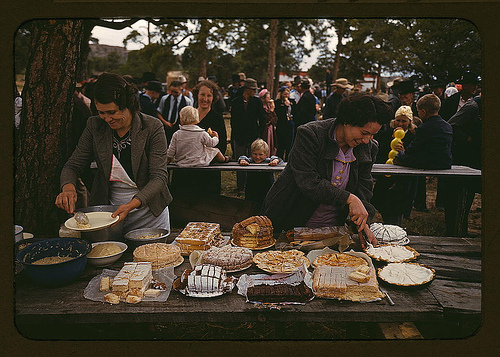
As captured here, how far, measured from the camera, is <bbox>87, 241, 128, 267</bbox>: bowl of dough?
2.10 metres

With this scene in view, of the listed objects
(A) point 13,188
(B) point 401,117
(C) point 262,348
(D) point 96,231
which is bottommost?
(C) point 262,348

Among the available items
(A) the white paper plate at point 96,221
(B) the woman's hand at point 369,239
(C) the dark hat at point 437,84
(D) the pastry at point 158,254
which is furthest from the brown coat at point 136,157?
(C) the dark hat at point 437,84

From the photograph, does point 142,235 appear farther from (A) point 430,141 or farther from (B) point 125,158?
(A) point 430,141

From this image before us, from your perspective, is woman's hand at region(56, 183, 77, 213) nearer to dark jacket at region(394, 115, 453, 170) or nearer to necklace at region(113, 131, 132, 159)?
necklace at region(113, 131, 132, 159)

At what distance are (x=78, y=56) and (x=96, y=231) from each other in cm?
159

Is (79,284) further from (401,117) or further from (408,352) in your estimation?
(401,117)

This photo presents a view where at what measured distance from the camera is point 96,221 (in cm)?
223

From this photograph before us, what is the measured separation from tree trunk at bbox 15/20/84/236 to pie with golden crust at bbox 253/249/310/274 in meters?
1.72

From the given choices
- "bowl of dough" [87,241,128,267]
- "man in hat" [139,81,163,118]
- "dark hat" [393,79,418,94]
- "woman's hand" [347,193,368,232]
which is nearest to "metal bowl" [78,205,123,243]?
"bowl of dough" [87,241,128,267]

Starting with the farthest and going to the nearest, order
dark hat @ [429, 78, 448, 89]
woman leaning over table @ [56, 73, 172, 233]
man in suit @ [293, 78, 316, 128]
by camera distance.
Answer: man in suit @ [293, 78, 316, 128]
dark hat @ [429, 78, 448, 89]
woman leaning over table @ [56, 73, 172, 233]

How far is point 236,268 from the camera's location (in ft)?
6.80

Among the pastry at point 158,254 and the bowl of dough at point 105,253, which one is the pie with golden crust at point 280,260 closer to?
the pastry at point 158,254

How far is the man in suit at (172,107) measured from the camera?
576cm

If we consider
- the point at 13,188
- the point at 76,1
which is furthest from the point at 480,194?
the point at 13,188
